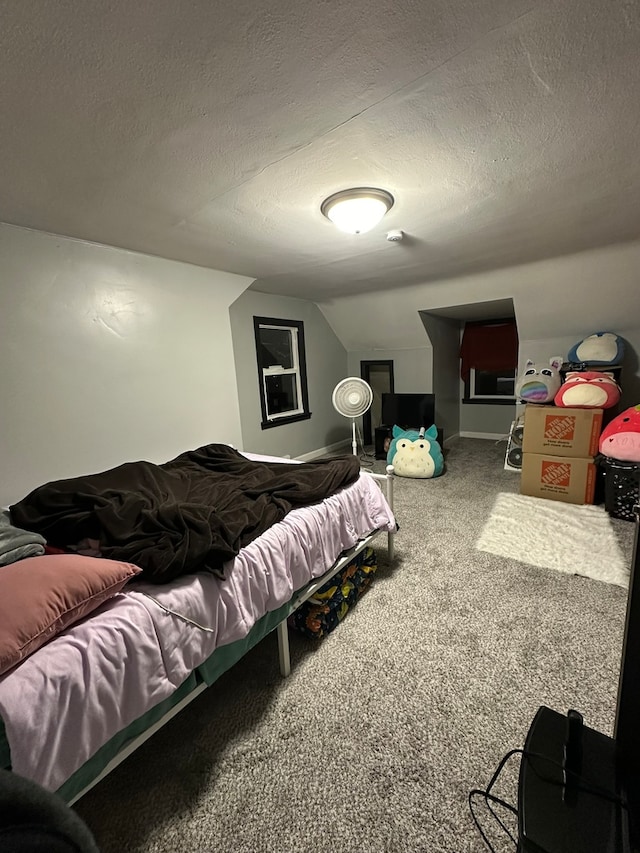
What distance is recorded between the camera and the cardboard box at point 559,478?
10.7ft

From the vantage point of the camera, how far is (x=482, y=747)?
1328 millimetres

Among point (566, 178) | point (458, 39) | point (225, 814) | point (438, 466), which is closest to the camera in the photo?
point (458, 39)

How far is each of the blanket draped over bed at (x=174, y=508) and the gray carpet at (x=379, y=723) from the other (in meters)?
0.70

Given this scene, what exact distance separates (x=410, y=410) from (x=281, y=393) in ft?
5.67

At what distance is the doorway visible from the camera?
5398 millimetres

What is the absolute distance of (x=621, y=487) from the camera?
2.91 m

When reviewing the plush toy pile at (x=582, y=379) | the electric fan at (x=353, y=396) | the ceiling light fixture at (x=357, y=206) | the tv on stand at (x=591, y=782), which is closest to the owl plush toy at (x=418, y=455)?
the electric fan at (x=353, y=396)

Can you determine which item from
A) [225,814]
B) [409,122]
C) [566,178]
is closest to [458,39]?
[409,122]

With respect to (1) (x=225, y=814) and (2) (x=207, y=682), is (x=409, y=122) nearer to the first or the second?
(2) (x=207, y=682)

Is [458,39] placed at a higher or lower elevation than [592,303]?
higher

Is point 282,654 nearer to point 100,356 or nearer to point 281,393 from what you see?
point 100,356

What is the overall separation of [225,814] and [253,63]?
2.30 m

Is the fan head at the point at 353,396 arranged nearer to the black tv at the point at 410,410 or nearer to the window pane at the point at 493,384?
the black tv at the point at 410,410

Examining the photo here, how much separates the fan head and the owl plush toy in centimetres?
79
